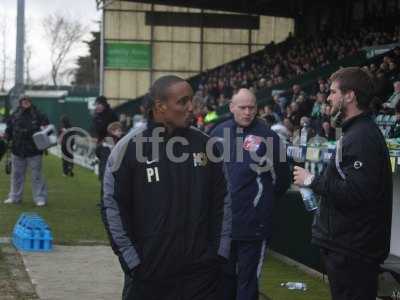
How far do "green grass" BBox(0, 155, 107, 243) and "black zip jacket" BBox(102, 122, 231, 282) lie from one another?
7.33 metres

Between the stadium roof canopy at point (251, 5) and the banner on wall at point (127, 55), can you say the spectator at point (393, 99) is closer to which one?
the stadium roof canopy at point (251, 5)

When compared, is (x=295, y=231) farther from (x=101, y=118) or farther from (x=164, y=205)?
(x=101, y=118)

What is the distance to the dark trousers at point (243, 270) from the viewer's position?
718 cm

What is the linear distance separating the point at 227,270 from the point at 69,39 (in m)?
84.1

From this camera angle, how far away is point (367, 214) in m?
5.27

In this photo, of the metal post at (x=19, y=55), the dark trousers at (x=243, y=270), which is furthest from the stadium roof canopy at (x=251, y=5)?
the dark trousers at (x=243, y=270)

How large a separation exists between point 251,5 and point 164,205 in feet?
125

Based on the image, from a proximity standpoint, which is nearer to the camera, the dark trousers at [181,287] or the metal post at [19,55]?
the dark trousers at [181,287]

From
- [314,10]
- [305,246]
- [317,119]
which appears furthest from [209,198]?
[314,10]

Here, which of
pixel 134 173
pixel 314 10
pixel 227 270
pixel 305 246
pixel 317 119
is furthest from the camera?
pixel 314 10

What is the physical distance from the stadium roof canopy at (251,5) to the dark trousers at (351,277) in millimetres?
35827

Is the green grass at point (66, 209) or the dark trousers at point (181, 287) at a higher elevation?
the dark trousers at point (181, 287)

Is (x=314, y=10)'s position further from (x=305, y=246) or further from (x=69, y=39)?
(x=69, y=39)

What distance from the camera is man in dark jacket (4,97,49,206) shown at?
1617cm
